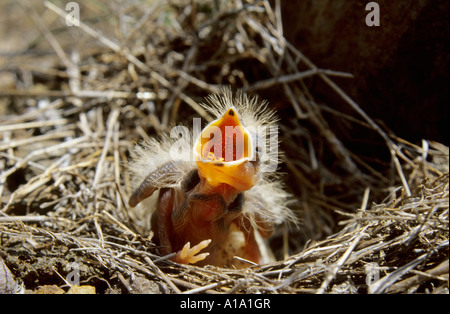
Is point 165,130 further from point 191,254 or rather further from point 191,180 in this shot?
point 191,254

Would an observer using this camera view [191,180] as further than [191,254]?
Yes

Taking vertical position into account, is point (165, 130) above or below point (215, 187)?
above

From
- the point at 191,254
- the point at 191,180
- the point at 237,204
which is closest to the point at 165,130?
the point at 191,180

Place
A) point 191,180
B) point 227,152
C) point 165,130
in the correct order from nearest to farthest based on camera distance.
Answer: point 227,152, point 191,180, point 165,130

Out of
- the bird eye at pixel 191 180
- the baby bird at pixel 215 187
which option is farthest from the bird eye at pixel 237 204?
the bird eye at pixel 191 180

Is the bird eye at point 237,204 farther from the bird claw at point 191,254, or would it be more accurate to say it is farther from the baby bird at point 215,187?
the bird claw at point 191,254

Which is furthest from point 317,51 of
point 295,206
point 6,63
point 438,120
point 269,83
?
point 6,63

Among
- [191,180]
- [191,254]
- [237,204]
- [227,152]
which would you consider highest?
[227,152]

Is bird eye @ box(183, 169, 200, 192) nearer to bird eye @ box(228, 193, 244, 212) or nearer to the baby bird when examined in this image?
the baby bird
